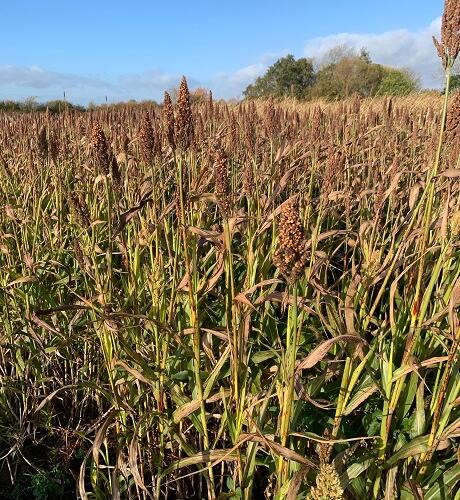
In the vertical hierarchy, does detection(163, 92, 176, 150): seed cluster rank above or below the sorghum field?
above

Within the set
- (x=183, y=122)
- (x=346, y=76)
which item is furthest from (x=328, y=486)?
(x=346, y=76)

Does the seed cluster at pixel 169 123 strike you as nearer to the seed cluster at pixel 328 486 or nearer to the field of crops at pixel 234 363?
the field of crops at pixel 234 363

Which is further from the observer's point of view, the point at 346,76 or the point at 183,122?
the point at 346,76

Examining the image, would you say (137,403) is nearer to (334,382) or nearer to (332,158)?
(334,382)

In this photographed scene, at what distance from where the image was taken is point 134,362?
1.53 meters

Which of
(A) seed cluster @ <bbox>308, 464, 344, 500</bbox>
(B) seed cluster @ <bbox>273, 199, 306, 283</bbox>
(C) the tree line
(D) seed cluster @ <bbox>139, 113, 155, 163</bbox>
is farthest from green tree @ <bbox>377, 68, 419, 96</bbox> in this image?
(A) seed cluster @ <bbox>308, 464, 344, 500</bbox>

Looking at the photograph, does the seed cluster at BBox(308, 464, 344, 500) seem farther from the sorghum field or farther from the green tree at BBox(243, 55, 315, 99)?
the green tree at BBox(243, 55, 315, 99)

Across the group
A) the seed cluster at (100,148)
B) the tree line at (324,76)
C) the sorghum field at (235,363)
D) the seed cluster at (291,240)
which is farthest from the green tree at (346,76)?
the seed cluster at (291,240)

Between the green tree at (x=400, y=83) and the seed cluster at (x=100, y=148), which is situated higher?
the green tree at (x=400, y=83)

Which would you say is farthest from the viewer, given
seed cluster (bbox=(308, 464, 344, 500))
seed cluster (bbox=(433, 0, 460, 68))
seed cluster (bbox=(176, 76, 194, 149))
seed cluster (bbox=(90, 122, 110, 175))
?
seed cluster (bbox=(90, 122, 110, 175))

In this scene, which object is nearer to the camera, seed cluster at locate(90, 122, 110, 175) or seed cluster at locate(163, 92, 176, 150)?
seed cluster at locate(163, 92, 176, 150)

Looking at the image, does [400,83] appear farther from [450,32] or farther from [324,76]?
[450,32]

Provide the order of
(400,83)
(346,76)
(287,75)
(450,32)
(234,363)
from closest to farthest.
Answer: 1. (450,32)
2. (234,363)
3. (346,76)
4. (400,83)
5. (287,75)

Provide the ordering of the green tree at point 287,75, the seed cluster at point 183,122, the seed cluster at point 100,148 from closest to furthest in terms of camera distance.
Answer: the seed cluster at point 183,122, the seed cluster at point 100,148, the green tree at point 287,75
